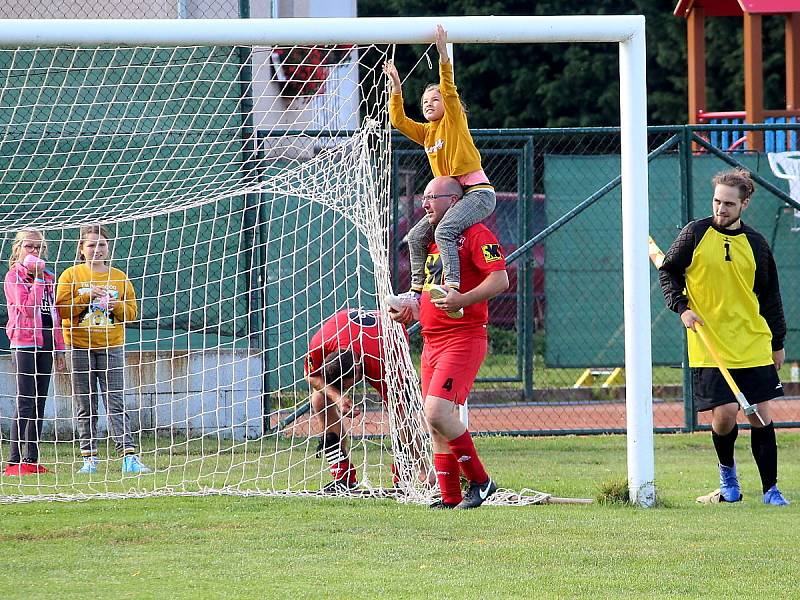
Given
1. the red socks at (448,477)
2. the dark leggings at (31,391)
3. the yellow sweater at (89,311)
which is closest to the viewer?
→ the red socks at (448,477)

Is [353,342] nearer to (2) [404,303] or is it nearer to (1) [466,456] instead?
(2) [404,303]

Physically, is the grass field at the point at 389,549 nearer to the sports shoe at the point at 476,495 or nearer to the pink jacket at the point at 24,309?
the sports shoe at the point at 476,495

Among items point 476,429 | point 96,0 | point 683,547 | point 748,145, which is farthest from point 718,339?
point 748,145

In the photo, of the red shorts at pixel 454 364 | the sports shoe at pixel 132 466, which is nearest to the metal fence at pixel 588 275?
the sports shoe at pixel 132 466

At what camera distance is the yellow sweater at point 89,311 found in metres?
9.00

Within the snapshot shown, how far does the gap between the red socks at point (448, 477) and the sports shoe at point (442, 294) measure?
77 cm

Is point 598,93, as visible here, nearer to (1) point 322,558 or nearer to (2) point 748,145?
(2) point 748,145

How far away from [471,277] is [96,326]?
3.25 meters

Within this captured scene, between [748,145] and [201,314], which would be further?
[748,145]

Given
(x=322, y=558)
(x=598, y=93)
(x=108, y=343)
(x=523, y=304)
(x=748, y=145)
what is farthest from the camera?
(x=598, y=93)

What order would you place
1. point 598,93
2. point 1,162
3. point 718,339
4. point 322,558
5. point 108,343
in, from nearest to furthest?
point 322,558 < point 718,339 < point 108,343 < point 1,162 < point 598,93

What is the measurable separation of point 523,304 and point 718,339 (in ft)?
13.2

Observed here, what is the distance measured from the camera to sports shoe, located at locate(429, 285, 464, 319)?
6727 mm

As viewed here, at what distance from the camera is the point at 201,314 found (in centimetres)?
1072
